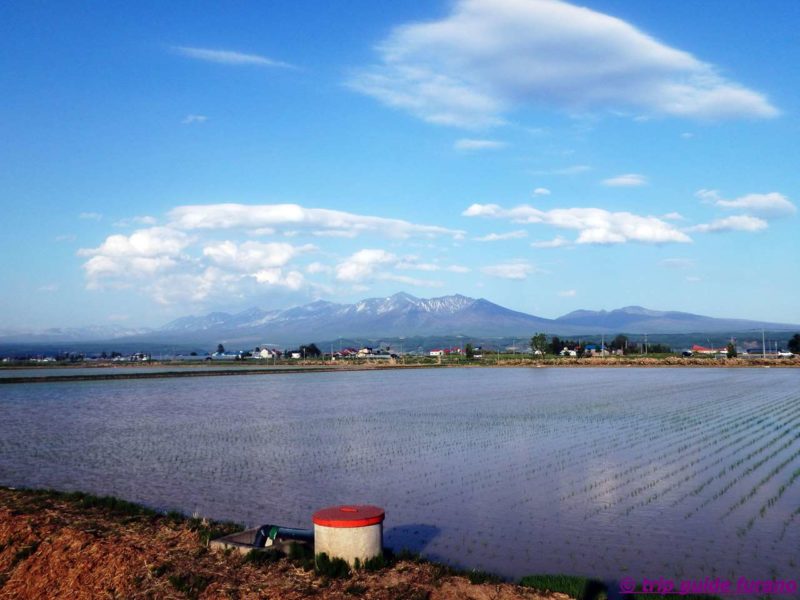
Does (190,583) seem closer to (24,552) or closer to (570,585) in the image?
(24,552)

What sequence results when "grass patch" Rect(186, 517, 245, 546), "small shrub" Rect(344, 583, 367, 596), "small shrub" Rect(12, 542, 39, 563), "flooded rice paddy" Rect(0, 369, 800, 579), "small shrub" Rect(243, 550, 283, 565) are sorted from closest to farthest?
"small shrub" Rect(344, 583, 367, 596)
"small shrub" Rect(243, 550, 283, 565)
"small shrub" Rect(12, 542, 39, 563)
"grass patch" Rect(186, 517, 245, 546)
"flooded rice paddy" Rect(0, 369, 800, 579)

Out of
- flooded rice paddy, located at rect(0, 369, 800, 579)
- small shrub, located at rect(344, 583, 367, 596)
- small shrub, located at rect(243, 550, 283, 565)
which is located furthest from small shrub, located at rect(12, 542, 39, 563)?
small shrub, located at rect(344, 583, 367, 596)

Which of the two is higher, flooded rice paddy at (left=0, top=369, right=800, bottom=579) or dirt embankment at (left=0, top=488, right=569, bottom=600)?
dirt embankment at (left=0, top=488, right=569, bottom=600)

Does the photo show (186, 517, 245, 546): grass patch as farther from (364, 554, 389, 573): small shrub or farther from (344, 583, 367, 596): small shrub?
(344, 583, 367, 596): small shrub

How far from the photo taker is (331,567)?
27.1ft

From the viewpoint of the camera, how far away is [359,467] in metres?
17.2

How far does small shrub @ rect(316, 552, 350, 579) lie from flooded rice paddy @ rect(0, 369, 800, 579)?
184cm

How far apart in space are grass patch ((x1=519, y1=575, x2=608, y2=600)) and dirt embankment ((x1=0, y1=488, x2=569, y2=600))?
0.18 m

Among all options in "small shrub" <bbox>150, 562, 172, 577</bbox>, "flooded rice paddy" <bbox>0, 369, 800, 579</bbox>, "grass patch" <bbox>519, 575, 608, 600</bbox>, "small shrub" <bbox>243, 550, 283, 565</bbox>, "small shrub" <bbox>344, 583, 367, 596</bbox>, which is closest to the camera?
"small shrub" <bbox>344, 583, 367, 596</bbox>

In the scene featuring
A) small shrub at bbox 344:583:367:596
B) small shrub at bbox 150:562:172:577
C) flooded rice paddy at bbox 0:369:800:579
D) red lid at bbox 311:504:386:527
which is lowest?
flooded rice paddy at bbox 0:369:800:579

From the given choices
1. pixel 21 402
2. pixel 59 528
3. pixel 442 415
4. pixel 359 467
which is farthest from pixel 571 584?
pixel 21 402

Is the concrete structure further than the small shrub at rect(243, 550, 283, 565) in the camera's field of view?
No

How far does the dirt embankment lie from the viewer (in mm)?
7820

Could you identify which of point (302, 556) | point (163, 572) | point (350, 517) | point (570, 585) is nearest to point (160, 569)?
point (163, 572)
